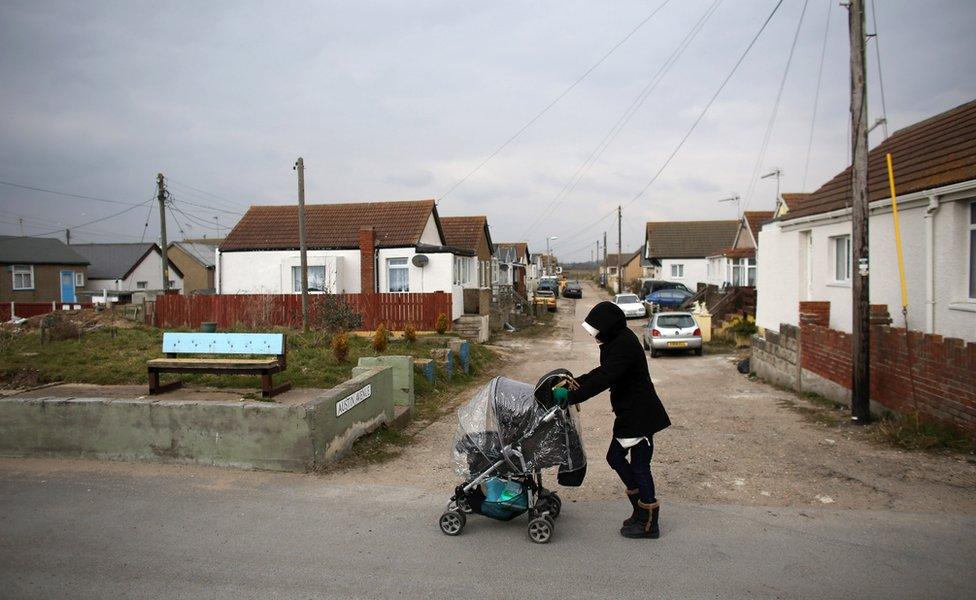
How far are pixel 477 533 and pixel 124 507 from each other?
319cm

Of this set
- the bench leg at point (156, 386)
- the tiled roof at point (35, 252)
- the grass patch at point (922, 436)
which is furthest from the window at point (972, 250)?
the tiled roof at point (35, 252)

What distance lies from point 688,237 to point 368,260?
36.0 m

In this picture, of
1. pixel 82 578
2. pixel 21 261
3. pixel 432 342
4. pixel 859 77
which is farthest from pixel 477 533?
pixel 21 261

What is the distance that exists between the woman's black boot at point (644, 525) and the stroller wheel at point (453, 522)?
123 cm

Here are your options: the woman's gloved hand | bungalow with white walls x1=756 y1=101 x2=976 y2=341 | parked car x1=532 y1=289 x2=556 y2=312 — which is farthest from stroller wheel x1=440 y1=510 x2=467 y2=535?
parked car x1=532 y1=289 x2=556 y2=312

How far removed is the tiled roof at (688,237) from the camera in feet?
168

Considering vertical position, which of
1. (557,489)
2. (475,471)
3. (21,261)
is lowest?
(557,489)

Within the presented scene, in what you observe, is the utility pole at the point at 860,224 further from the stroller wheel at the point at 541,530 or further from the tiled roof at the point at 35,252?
the tiled roof at the point at 35,252

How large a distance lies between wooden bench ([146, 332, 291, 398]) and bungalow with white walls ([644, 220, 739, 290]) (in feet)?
148

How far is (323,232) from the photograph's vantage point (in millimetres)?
25500

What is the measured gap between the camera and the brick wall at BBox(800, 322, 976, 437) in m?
7.33

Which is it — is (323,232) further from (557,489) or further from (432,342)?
(557,489)

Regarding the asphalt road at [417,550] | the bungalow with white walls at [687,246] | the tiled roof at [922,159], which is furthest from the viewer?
the bungalow with white walls at [687,246]

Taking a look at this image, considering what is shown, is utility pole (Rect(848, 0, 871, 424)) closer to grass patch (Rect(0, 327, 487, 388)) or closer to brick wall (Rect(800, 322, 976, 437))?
brick wall (Rect(800, 322, 976, 437))
